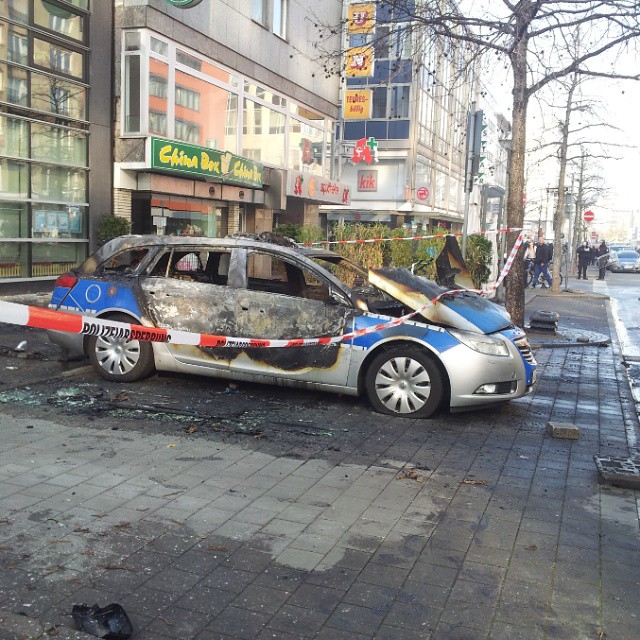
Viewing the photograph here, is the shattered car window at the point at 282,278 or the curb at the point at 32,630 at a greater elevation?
the shattered car window at the point at 282,278

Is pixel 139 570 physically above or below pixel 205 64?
below

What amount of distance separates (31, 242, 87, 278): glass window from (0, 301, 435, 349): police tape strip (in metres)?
9.27

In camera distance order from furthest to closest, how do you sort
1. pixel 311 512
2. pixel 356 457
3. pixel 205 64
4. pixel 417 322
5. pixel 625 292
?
pixel 625 292 → pixel 205 64 → pixel 417 322 → pixel 356 457 → pixel 311 512

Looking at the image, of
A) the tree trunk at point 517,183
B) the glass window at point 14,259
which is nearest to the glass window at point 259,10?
the glass window at point 14,259

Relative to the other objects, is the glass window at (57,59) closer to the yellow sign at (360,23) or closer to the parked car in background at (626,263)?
the yellow sign at (360,23)

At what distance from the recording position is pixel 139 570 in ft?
12.1

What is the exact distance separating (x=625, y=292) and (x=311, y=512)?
2507 cm

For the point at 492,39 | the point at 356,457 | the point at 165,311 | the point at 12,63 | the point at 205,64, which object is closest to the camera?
the point at 356,457

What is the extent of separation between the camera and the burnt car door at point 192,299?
24.3ft

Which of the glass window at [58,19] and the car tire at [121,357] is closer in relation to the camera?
the car tire at [121,357]

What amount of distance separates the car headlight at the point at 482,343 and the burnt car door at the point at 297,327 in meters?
1.04

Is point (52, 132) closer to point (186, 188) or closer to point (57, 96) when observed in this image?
point (57, 96)

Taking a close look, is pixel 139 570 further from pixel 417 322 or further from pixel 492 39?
pixel 492 39

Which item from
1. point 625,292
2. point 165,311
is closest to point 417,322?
point 165,311
